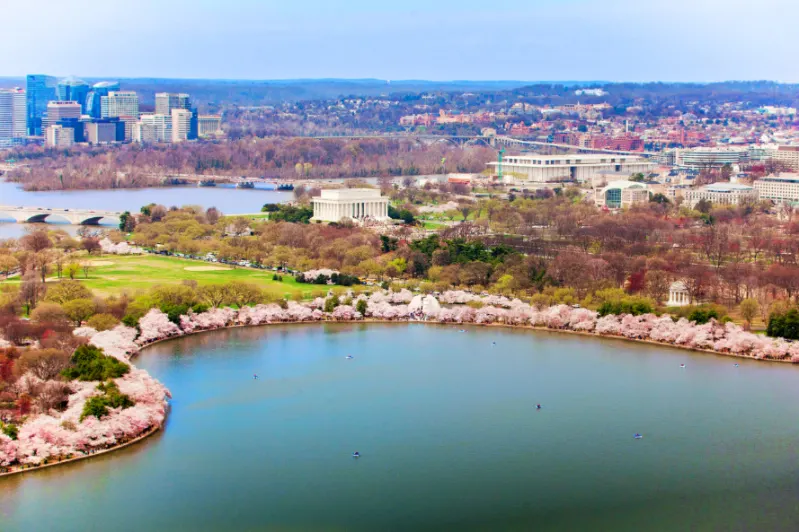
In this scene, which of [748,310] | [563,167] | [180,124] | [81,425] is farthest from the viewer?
[180,124]

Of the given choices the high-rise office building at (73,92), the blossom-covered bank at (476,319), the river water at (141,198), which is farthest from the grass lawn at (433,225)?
the high-rise office building at (73,92)

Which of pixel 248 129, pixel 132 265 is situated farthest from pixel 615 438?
pixel 248 129

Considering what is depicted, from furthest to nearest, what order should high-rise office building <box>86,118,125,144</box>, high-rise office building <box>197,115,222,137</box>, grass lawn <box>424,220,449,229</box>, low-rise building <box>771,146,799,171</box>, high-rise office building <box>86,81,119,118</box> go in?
high-rise office building <box>86,81,119,118</box> → high-rise office building <box>197,115,222,137</box> → high-rise office building <box>86,118,125,144</box> → low-rise building <box>771,146,799,171</box> → grass lawn <box>424,220,449,229</box>

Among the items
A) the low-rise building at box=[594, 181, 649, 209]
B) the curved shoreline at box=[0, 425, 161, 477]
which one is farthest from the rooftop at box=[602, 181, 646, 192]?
the curved shoreline at box=[0, 425, 161, 477]

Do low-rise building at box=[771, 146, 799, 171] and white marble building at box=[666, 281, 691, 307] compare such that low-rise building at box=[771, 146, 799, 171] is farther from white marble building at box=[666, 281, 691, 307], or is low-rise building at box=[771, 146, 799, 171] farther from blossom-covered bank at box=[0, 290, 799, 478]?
blossom-covered bank at box=[0, 290, 799, 478]

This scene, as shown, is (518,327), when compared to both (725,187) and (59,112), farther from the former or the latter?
Result: (59,112)

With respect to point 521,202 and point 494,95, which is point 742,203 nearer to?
point 521,202

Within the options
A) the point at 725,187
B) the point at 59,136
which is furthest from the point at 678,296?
the point at 59,136
